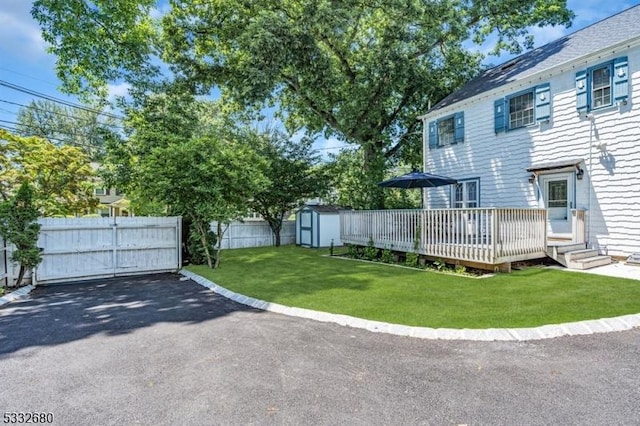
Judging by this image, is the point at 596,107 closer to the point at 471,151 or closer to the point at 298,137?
the point at 471,151

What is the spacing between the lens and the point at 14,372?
3312 mm

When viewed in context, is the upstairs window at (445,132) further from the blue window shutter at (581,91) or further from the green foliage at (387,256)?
the green foliage at (387,256)

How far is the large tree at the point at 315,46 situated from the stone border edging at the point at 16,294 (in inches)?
361

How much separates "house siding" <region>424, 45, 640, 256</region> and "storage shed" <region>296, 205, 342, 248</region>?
574 centimetres

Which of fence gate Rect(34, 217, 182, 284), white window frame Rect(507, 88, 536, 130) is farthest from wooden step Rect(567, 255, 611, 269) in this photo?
fence gate Rect(34, 217, 182, 284)

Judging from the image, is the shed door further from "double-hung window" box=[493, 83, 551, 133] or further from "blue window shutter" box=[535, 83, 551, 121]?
"blue window shutter" box=[535, 83, 551, 121]

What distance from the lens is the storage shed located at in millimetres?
15281

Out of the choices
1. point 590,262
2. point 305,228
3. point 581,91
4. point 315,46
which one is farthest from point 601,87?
point 305,228

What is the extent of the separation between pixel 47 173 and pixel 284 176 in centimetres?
975

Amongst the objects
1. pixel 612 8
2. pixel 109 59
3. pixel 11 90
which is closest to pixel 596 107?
pixel 612 8

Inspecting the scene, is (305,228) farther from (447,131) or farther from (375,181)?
(447,131)

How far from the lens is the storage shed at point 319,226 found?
1528 centimetres

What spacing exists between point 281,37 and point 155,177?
7055 millimetres

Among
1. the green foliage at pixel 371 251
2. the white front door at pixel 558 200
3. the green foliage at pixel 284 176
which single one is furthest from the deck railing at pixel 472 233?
the green foliage at pixel 284 176
